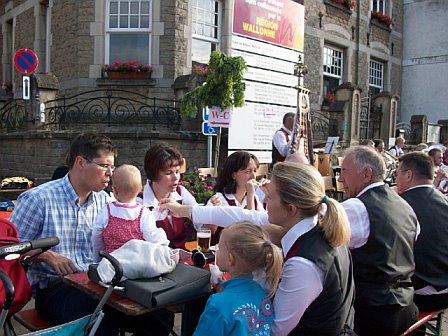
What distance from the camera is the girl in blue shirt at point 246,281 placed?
6.32ft

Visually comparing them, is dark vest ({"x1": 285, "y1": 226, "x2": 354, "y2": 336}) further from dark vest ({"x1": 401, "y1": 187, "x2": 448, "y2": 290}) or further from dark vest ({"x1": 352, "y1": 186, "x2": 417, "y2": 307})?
dark vest ({"x1": 401, "y1": 187, "x2": 448, "y2": 290})

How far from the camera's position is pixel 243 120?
35.1 feet

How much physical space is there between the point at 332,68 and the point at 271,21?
7.99m

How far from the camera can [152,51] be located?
1302cm

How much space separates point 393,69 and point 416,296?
21824mm

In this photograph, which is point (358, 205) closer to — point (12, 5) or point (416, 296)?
point (416, 296)

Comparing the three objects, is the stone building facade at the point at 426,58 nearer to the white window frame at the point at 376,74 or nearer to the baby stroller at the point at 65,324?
the white window frame at the point at 376,74

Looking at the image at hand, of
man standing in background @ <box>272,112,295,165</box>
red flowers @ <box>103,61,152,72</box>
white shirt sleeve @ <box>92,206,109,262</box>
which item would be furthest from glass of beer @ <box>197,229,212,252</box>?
red flowers @ <box>103,61,152,72</box>

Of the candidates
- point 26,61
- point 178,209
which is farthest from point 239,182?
point 26,61

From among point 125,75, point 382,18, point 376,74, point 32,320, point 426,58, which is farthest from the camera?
point 426,58

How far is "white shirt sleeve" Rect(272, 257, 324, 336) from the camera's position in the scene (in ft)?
6.57

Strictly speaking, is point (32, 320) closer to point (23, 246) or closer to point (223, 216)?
point (23, 246)

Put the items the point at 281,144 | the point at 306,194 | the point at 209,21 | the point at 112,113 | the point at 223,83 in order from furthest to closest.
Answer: the point at 209,21 → the point at 112,113 → the point at 281,144 → the point at 223,83 → the point at 306,194

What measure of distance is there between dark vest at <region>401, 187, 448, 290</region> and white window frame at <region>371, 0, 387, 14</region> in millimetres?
20521
